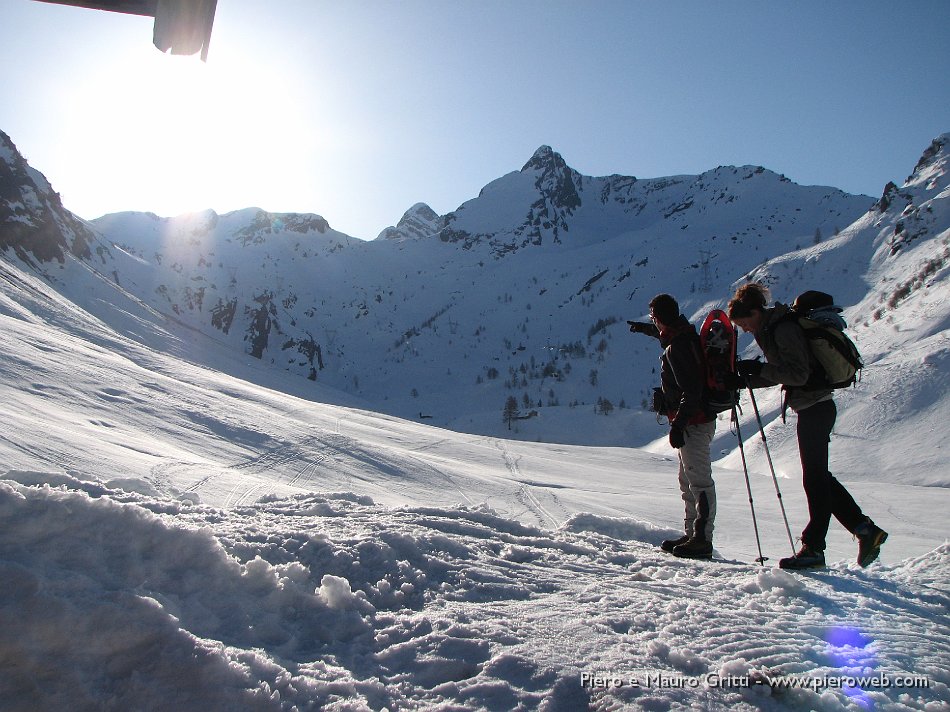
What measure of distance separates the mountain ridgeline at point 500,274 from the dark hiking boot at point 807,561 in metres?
20.7

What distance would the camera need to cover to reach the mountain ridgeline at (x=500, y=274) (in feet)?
144

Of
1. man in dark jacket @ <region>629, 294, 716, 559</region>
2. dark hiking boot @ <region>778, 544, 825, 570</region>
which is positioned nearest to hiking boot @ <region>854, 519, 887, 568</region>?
dark hiking boot @ <region>778, 544, 825, 570</region>

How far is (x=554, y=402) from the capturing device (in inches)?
2594

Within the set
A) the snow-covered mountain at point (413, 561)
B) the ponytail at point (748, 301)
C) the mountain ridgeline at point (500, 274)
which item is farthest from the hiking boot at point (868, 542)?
the mountain ridgeline at point (500, 274)

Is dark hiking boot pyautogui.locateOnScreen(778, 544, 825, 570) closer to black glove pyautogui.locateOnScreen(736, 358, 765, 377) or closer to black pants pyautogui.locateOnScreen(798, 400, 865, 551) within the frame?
black pants pyautogui.locateOnScreen(798, 400, 865, 551)

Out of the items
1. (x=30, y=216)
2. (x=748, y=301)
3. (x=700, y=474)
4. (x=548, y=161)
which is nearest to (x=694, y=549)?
(x=700, y=474)

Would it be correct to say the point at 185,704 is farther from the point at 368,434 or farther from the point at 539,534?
the point at 368,434

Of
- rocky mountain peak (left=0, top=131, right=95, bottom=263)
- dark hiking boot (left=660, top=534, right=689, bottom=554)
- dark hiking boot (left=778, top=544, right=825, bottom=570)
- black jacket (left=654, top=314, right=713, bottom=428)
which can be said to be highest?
rocky mountain peak (left=0, top=131, right=95, bottom=263)

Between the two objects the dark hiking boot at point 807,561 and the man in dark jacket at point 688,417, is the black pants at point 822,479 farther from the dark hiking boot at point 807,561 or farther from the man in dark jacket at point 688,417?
the man in dark jacket at point 688,417

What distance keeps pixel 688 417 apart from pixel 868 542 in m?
1.42

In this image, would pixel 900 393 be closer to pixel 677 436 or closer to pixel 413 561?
pixel 677 436

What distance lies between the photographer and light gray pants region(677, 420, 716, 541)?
456 centimetres

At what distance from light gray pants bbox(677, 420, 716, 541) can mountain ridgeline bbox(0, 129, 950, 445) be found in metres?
20.2

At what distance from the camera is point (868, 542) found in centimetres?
382
